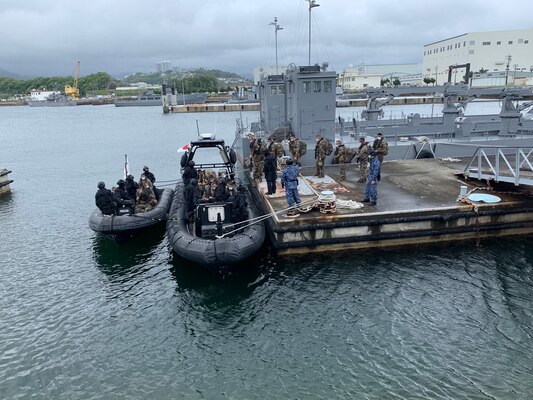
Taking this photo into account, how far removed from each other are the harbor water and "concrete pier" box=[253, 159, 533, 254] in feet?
1.22

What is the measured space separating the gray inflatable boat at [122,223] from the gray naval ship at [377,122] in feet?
27.3

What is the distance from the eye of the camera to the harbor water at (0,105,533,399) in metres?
6.81

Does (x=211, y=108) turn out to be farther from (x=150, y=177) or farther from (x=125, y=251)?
(x=125, y=251)

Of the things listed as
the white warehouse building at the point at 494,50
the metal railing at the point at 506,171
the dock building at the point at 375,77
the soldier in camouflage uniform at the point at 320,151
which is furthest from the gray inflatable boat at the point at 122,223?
the dock building at the point at 375,77

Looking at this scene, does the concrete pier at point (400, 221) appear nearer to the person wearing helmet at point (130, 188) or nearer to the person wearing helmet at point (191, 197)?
the person wearing helmet at point (191, 197)

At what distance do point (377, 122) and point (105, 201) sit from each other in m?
18.6

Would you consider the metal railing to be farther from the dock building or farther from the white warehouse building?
the dock building

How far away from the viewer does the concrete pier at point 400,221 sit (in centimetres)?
1084

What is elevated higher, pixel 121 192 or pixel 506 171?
pixel 506 171

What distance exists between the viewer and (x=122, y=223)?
39.5ft

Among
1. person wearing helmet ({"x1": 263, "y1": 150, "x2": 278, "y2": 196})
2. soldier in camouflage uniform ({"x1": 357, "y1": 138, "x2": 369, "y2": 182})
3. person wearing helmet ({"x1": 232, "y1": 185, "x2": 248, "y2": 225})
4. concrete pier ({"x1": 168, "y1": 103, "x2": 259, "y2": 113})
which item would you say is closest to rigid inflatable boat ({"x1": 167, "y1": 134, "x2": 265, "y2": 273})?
person wearing helmet ({"x1": 232, "y1": 185, "x2": 248, "y2": 225})

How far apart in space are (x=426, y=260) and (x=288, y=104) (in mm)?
13834

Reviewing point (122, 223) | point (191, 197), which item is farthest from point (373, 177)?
point (122, 223)

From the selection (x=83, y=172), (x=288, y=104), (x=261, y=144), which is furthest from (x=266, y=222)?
(x=83, y=172)
